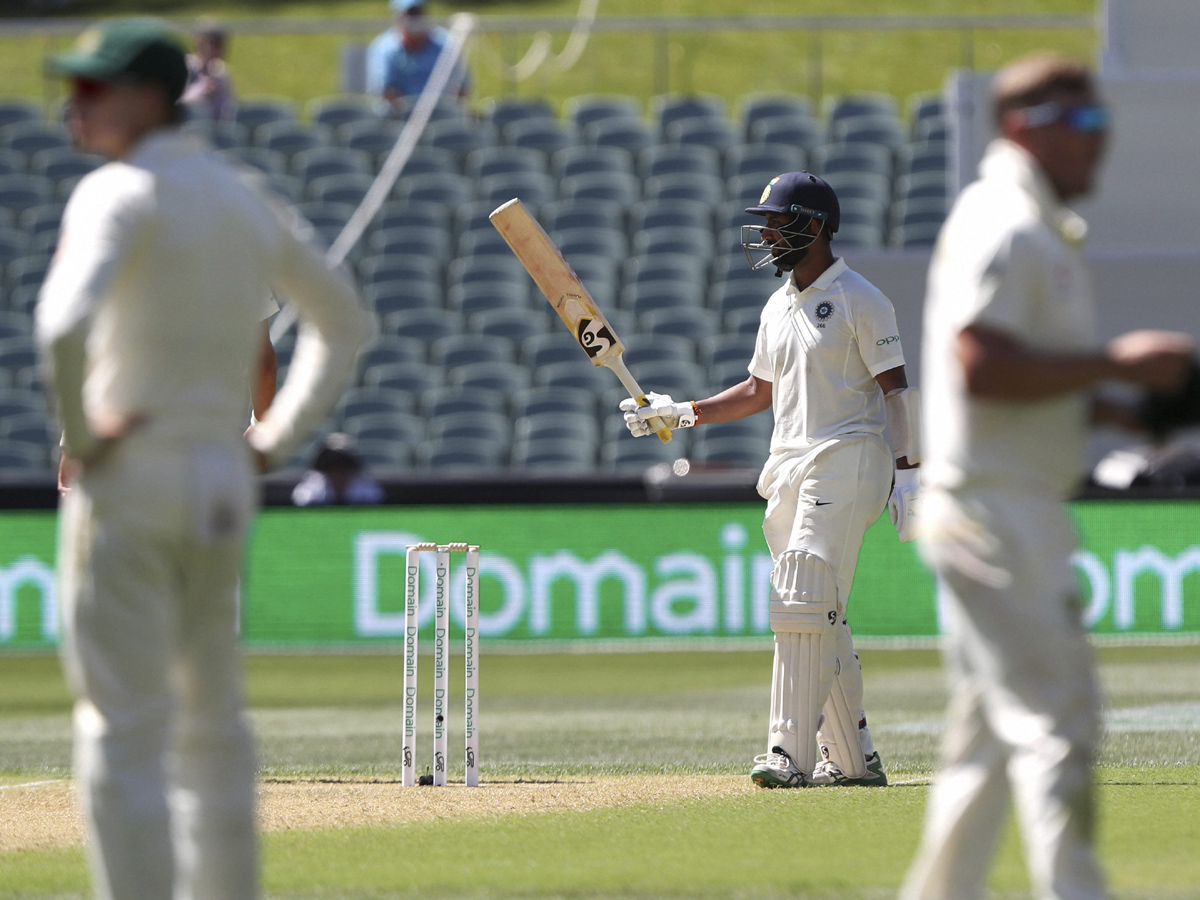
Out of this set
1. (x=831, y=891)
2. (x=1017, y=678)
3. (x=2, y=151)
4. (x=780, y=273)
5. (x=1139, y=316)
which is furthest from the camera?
(x=2, y=151)

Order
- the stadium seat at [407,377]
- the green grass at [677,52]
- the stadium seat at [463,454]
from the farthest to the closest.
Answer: the green grass at [677,52]
the stadium seat at [407,377]
the stadium seat at [463,454]

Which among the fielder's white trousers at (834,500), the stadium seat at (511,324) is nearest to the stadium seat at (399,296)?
the stadium seat at (511,324)

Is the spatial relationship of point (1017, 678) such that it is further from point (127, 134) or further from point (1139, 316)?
point (1139, 316)

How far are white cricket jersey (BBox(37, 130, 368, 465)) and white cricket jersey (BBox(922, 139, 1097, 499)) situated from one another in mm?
1518

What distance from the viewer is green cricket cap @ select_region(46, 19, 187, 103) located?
4.15m

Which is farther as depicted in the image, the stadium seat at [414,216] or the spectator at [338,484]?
the stadium seat at [414,216]

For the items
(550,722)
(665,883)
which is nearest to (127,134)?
(665,883)

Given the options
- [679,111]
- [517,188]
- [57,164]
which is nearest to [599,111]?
[679,111]

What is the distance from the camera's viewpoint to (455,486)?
620 inches

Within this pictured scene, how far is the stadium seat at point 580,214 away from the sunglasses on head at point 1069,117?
56.2 feet

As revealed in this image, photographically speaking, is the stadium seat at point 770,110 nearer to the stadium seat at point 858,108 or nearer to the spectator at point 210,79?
the stadium seat at point 858,108

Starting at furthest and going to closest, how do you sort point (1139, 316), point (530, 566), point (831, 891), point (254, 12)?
point (254, 12) → point (1139, 316) → point (530, 566) → point (831, 891)

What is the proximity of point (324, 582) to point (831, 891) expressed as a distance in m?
10.4

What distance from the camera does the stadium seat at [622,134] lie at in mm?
22797
